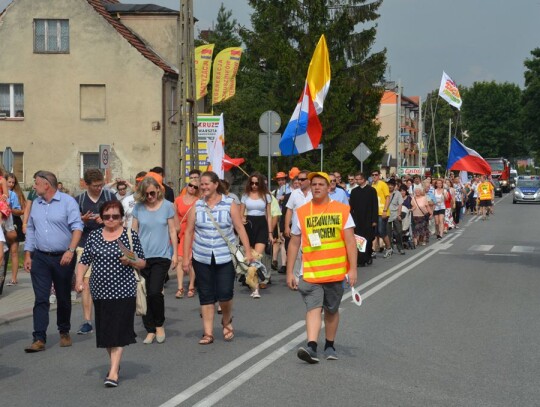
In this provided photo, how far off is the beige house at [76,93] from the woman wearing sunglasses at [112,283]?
3417 cm

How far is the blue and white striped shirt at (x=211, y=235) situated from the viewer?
978 cm

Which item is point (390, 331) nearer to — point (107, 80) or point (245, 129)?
point (107, 80)

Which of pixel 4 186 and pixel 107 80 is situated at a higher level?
pixel 107 80

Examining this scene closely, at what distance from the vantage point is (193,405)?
6.81 m

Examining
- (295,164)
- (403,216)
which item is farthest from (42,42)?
(403,216)

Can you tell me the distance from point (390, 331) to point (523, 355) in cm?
175

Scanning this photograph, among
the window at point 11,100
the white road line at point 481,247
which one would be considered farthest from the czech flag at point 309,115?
the window at point 11,100

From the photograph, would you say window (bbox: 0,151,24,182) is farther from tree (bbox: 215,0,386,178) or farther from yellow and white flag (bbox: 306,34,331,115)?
yellow and white flag (bbox: 306,34,331,115)

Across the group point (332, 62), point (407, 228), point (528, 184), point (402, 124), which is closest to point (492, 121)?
point (402, 124)

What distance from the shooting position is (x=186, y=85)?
21531 mm

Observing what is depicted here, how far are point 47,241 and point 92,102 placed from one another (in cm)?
3449

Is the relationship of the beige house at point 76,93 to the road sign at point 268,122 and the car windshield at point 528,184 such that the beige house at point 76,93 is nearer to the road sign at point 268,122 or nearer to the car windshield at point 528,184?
the road sign at point 268,122

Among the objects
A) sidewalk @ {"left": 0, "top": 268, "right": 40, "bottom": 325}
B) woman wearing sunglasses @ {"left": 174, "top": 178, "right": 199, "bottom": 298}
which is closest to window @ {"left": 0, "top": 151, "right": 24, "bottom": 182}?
sidewalk @ {"left": 0, "top": 268, "right": 40, "bottom": 325}

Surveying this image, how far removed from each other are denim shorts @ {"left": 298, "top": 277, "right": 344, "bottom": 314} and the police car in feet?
184
